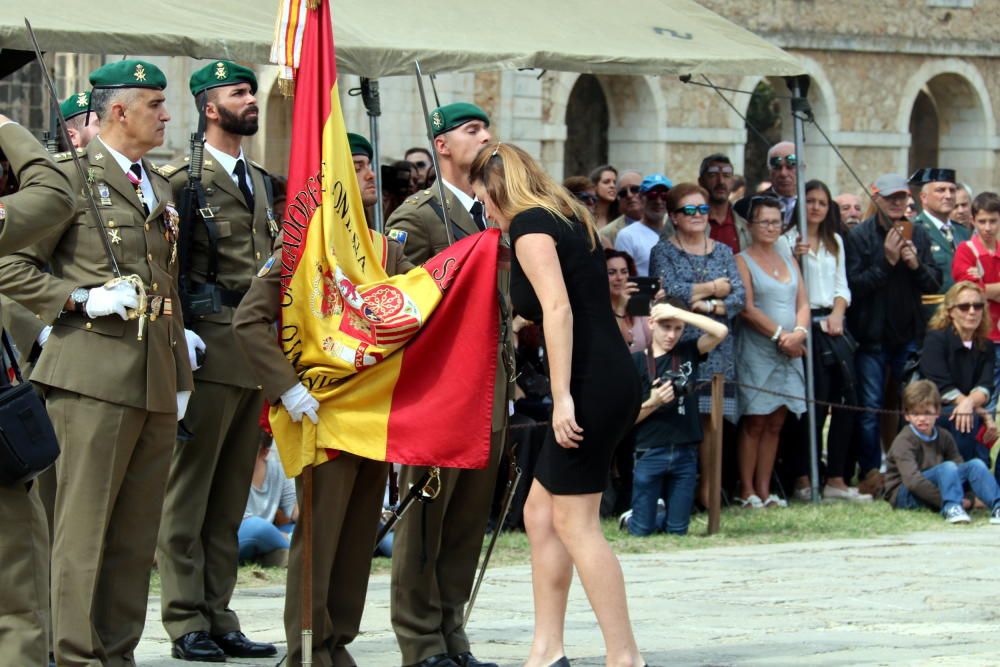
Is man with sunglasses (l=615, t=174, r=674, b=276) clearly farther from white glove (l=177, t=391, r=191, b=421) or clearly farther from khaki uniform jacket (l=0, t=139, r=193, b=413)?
khaki uniform jacket (l=0, t=139, r=193, b=413)

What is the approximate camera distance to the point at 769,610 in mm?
7992

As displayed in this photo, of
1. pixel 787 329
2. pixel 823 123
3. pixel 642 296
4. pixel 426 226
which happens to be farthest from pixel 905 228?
pixel 823 123

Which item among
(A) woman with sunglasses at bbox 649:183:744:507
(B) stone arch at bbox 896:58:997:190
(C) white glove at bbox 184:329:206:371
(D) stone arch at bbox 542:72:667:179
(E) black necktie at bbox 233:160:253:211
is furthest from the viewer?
(B) stone arch at bbox 896:58:997:190

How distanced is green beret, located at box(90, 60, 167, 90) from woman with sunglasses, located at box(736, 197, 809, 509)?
19.4 ft

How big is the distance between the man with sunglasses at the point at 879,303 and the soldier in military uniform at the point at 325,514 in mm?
6811

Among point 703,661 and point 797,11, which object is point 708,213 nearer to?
point 703,661

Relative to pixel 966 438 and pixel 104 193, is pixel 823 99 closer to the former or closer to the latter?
pixel 966 438

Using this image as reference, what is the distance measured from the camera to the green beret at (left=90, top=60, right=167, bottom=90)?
617 centimetres

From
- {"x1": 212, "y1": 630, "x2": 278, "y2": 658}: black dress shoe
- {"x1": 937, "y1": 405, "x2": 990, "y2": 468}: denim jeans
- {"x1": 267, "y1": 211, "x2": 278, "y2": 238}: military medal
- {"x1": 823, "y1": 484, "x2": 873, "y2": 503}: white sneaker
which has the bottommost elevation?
{"x1": 823, "y1": 484, "x2": 873, "y2": 503}: white sneaker

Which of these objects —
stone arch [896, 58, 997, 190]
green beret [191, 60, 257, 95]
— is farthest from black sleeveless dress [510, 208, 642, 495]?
stone arch [896, 58, 997, 190]

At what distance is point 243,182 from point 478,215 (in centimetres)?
90

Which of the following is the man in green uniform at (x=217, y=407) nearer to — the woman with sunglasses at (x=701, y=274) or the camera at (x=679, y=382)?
the camera at (x=679, y=382)

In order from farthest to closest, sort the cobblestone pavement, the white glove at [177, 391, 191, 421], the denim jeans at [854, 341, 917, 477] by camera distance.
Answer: the denim jeans at [854, 341, 917, 477], the cobblestone pavement, the white glove at [177, 391, 191, 421]

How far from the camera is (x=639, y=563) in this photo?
9.48 m
